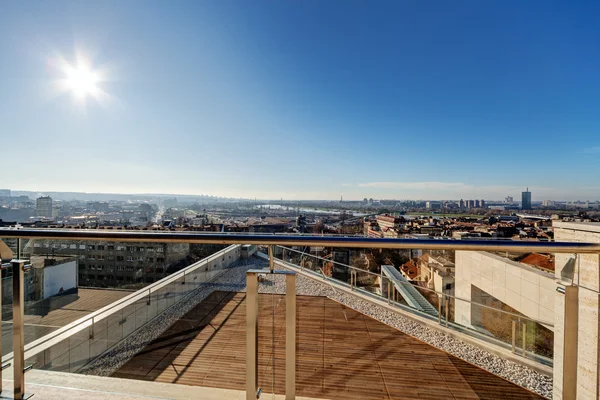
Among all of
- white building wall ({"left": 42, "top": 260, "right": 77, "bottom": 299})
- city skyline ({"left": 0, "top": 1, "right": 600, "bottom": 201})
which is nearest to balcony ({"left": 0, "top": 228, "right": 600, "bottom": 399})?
white building wall ({"left": 42, "top": 260, "right": 77, "bottom": 299})

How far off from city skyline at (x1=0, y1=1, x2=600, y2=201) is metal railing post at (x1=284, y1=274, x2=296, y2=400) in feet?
27.9

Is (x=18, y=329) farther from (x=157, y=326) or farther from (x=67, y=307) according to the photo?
(x=157, y=326)

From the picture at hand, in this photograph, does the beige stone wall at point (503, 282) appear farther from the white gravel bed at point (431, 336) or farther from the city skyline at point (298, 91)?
the city skyline at point (298, 91)

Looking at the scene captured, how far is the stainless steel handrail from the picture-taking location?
1.06 m

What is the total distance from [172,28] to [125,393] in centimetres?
884

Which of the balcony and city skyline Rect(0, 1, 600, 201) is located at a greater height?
city skyline Rect(0, 1, 600, 201)

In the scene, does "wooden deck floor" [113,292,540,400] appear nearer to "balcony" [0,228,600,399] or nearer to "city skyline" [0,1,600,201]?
"balcony" [0,228,600,399]

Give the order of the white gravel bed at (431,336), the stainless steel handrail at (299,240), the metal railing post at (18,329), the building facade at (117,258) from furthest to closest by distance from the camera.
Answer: the building facade at (117,258) < the white gravel bed at (431,336) < the metal railing post at (18,329) < the stainless steel handrail at (299,240)

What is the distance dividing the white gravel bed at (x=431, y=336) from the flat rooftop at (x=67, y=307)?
128cm

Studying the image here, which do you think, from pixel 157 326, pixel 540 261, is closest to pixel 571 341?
pixel 540 261

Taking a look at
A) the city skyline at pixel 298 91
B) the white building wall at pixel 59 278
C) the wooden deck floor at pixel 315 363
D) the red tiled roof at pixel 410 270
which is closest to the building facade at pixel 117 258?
the white building wall at pixel 59 278

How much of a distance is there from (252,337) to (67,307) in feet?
4.67

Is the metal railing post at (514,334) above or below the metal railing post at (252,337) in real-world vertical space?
below

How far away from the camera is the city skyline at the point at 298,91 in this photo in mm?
7930
